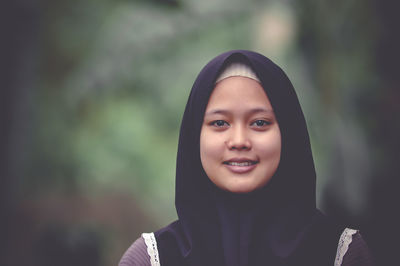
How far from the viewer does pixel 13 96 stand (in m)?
5.59

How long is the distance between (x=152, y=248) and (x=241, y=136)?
579 mm

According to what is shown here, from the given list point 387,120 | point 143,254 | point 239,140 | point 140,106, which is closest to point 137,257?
point 143,254

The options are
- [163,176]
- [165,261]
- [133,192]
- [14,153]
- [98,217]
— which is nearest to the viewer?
[165,261]

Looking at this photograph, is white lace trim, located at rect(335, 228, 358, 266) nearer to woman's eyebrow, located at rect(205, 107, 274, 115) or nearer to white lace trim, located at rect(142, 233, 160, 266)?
woman's eyebrow, located at rect(205, 107, 274, 115)

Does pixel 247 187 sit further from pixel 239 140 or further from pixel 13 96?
pixel 13 96

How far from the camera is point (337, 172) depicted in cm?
492

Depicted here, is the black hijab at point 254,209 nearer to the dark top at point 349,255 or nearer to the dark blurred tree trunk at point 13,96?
the dark top at point 349,255

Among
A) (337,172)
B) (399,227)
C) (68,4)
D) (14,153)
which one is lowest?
(399,227)

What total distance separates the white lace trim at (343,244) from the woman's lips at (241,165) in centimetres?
46

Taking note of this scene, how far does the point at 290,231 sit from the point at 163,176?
19.6ft

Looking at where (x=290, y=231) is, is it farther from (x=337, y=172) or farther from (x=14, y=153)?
(x=14, y=153)

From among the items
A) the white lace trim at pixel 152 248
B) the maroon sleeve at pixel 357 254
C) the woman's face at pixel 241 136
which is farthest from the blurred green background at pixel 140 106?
the white lace trim at pixel 152 248

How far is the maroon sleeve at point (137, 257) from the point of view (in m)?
2.03

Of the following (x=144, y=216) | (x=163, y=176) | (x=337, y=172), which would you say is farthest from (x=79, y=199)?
(x=337, y=172)
